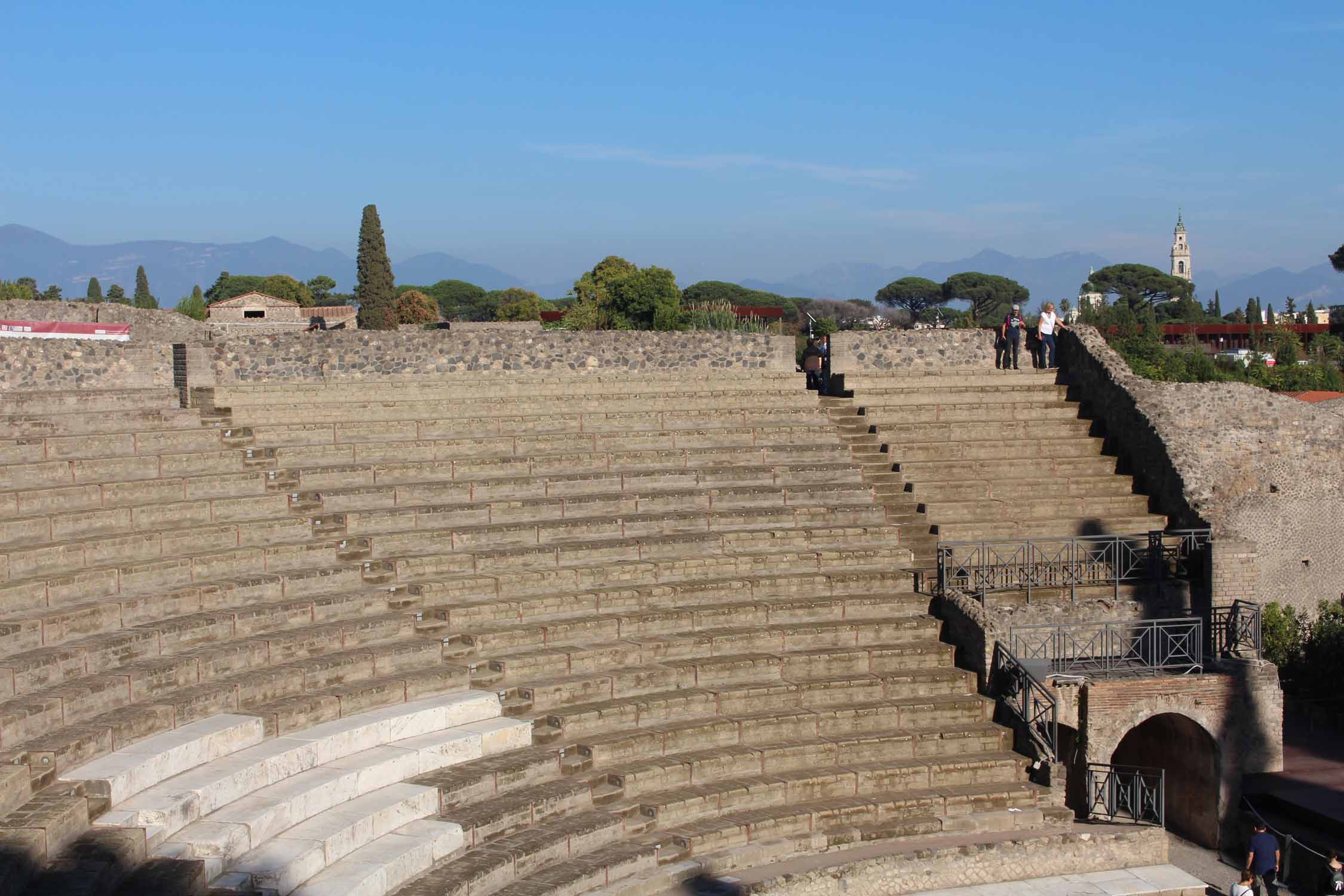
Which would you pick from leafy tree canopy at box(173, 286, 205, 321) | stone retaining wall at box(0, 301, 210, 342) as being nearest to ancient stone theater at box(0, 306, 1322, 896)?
stone retaining wall at box(0, 301, 210, 342)

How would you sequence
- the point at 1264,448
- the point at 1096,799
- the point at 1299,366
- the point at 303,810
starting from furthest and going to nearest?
the point at 1299,366
the point at 1264,448
the point at 1096,799
the point at 303,810

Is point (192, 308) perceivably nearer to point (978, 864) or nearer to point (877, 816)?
point (877, 816)

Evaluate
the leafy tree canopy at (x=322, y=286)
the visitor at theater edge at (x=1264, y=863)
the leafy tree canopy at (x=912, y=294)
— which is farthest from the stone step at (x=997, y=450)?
the leafy tree canopy at (x=322, y=286)

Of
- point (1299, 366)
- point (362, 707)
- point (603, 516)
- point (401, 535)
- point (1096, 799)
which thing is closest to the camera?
point (362, 707)

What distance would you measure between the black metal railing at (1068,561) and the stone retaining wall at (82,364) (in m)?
9.32

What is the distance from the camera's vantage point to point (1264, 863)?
10586mm

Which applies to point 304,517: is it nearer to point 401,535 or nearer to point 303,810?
point 401,535

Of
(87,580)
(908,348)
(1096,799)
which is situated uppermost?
(908,348)

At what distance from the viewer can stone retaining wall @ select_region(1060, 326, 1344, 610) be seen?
1566 cm

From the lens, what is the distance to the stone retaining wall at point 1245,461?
15664mm

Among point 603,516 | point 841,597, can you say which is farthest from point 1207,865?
point 603,516

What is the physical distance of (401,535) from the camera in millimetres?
12422

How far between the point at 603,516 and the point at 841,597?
2708 millimetres

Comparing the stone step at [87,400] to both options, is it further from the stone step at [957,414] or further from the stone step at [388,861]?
the stone step at [957,414]
